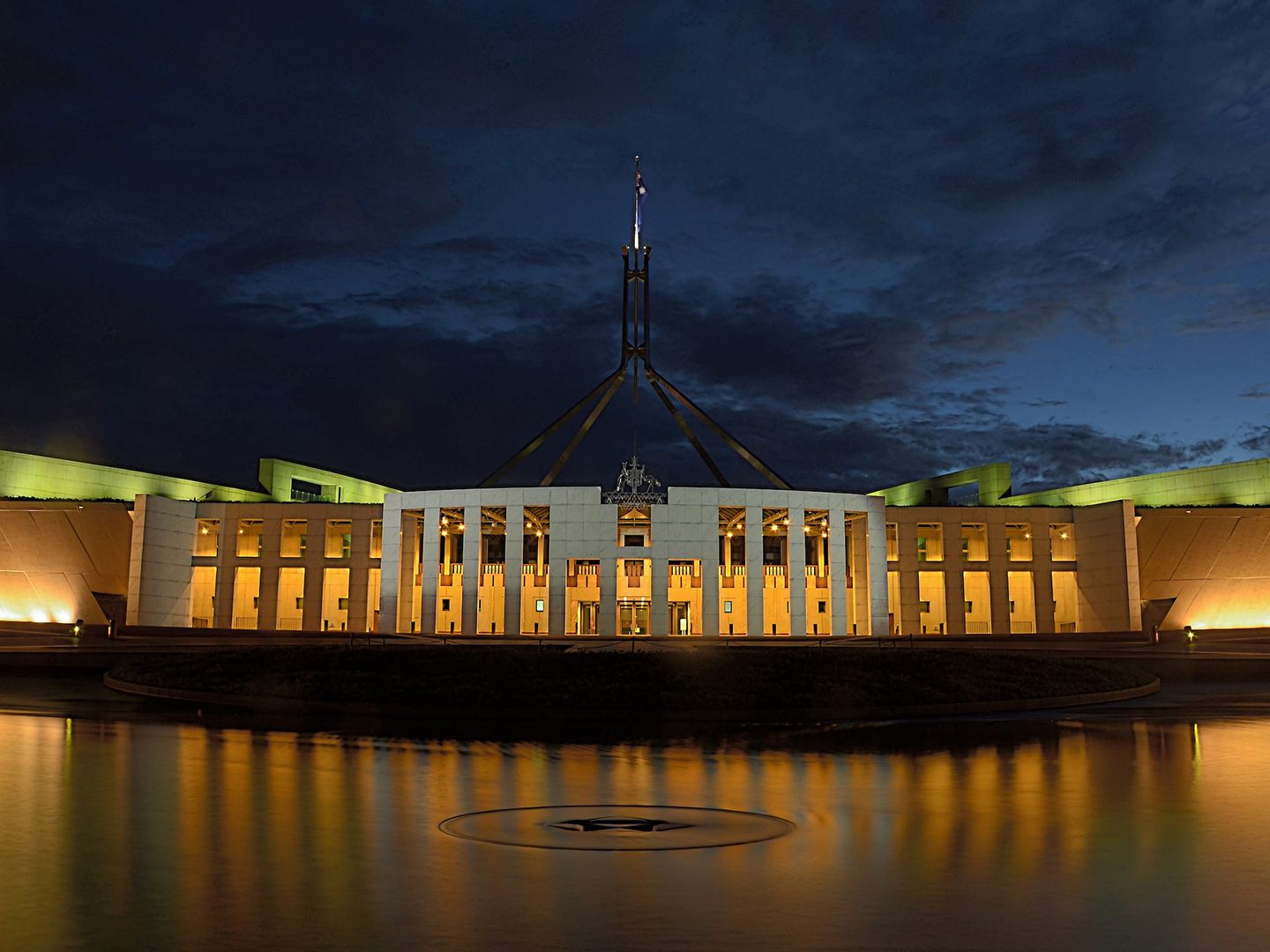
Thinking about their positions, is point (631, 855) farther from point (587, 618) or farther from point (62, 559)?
point (62, 559)

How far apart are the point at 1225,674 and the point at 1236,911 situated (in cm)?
3047

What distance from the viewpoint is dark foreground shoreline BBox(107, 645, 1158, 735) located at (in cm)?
2136

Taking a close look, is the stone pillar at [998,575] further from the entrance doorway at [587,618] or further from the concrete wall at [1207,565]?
the entrance doorway at [587,618]

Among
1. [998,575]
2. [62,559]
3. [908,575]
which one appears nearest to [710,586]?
[908,575]

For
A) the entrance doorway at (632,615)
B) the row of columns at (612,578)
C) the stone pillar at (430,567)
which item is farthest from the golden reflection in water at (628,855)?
the stone pillar at (430,567)

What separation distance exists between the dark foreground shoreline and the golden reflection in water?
20.6 ft

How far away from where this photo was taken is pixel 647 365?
7375cm

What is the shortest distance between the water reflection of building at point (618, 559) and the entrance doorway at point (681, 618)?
0.14 meters

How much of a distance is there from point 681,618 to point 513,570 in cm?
904

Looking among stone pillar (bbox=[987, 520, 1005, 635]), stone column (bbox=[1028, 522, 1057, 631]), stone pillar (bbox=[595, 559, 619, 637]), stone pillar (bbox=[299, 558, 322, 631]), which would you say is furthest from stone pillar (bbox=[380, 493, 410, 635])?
stone column (bbox=[1028, 522, 1057, 631])

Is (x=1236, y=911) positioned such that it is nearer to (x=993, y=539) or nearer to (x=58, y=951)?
(x=58, y=951)

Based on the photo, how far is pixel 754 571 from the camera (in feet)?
184

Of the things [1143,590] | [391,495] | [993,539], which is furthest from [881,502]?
[391,495]

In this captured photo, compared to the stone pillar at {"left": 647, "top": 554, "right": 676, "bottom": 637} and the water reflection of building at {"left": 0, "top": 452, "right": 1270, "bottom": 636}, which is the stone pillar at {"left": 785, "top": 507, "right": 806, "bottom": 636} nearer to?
the water reflection of building at {"left": 0, "top": 452, "right": 1270, "bottom": 636}
